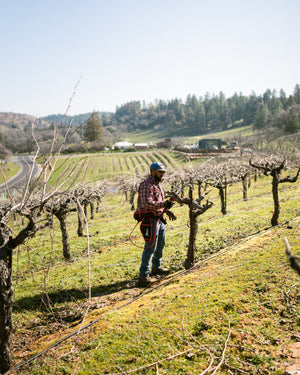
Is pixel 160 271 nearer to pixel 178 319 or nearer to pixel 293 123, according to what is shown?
pixel 178 319

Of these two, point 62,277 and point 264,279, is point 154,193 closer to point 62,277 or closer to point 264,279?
point 264,279

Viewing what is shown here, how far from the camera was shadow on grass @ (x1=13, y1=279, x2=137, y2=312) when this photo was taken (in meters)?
6.45

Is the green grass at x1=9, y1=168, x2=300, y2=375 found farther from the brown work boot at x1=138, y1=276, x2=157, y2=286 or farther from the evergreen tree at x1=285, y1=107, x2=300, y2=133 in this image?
the evergreen tree at x1=285, y1=107, x2=300, y2=133

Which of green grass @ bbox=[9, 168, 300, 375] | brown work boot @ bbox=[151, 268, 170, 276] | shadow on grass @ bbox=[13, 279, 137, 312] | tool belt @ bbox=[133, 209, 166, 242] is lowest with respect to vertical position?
shadow on grass @ bbox=[13, 279, 137, 312]

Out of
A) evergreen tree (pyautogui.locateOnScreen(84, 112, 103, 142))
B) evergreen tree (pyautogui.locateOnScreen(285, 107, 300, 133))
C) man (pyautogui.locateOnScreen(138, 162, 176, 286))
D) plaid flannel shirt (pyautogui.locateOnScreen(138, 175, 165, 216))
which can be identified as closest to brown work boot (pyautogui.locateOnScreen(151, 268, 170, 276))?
man (pyautogui.locateOnScreen(138, 162, 176, 286))

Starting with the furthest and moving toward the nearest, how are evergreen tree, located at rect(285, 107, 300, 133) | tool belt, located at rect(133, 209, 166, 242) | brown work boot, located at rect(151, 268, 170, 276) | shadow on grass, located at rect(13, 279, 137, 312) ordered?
evergreen tree, located at rect(285, 107, 300, 133) → brown work boot, located at rect(151, 268, 170, 276) → shadow on grass, located at rect(13, 279, 137, 312) → tool belt, located at rect(133, 209, 166, 242)

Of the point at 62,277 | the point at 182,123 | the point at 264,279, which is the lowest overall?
the point at 62,277

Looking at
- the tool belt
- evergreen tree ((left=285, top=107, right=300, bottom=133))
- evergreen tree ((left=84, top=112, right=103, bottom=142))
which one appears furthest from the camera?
evergreen tree ((left=285, top=107, right=300, bottom=133))

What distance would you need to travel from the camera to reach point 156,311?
4672 millimetres

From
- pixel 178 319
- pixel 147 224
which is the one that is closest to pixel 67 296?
pixel 147 224

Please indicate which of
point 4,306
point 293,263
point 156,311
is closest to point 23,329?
point 4,306

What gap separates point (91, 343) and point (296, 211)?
1244 cm

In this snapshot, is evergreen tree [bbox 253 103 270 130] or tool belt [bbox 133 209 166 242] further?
evergreen tree [bbox 253 103 270 130]

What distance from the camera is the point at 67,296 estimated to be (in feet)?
22.4
